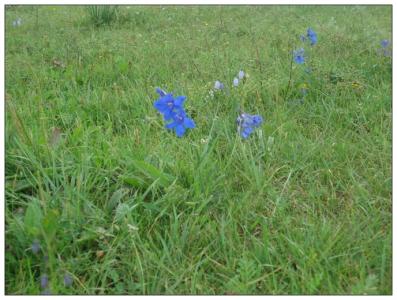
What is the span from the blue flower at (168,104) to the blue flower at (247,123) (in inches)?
13.4

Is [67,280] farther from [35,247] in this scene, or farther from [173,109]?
[173,109]

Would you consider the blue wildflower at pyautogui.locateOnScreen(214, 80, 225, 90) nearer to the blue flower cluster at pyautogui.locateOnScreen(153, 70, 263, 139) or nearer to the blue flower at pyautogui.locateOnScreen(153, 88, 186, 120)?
the blue flower cluster at pyautogui.locateOnScreen(153, 70, 263, 139)

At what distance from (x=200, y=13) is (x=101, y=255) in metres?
3.88

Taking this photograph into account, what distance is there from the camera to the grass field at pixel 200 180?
4.61ft

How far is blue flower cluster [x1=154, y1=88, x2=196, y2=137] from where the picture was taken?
68.1 inches

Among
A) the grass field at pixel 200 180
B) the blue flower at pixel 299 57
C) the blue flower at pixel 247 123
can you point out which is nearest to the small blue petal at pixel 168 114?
the grass field at pixel 200 180

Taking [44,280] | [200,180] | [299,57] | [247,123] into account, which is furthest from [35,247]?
[299,57]

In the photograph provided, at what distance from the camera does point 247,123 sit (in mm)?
1973

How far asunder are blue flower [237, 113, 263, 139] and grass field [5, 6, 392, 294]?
0.05 metres

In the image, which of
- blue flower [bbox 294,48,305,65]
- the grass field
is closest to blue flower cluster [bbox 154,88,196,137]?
the grass field

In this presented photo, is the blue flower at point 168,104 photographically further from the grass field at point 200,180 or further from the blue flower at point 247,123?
the blue flower at point 247,123

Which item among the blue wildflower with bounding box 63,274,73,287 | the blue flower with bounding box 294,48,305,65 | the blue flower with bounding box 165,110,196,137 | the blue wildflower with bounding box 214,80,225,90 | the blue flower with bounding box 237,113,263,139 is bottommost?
the blue wildflower with bounding box 63,274,73,287

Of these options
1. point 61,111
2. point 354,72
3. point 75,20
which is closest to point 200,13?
point 75,20

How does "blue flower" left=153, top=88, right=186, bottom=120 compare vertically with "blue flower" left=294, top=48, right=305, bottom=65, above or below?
below
